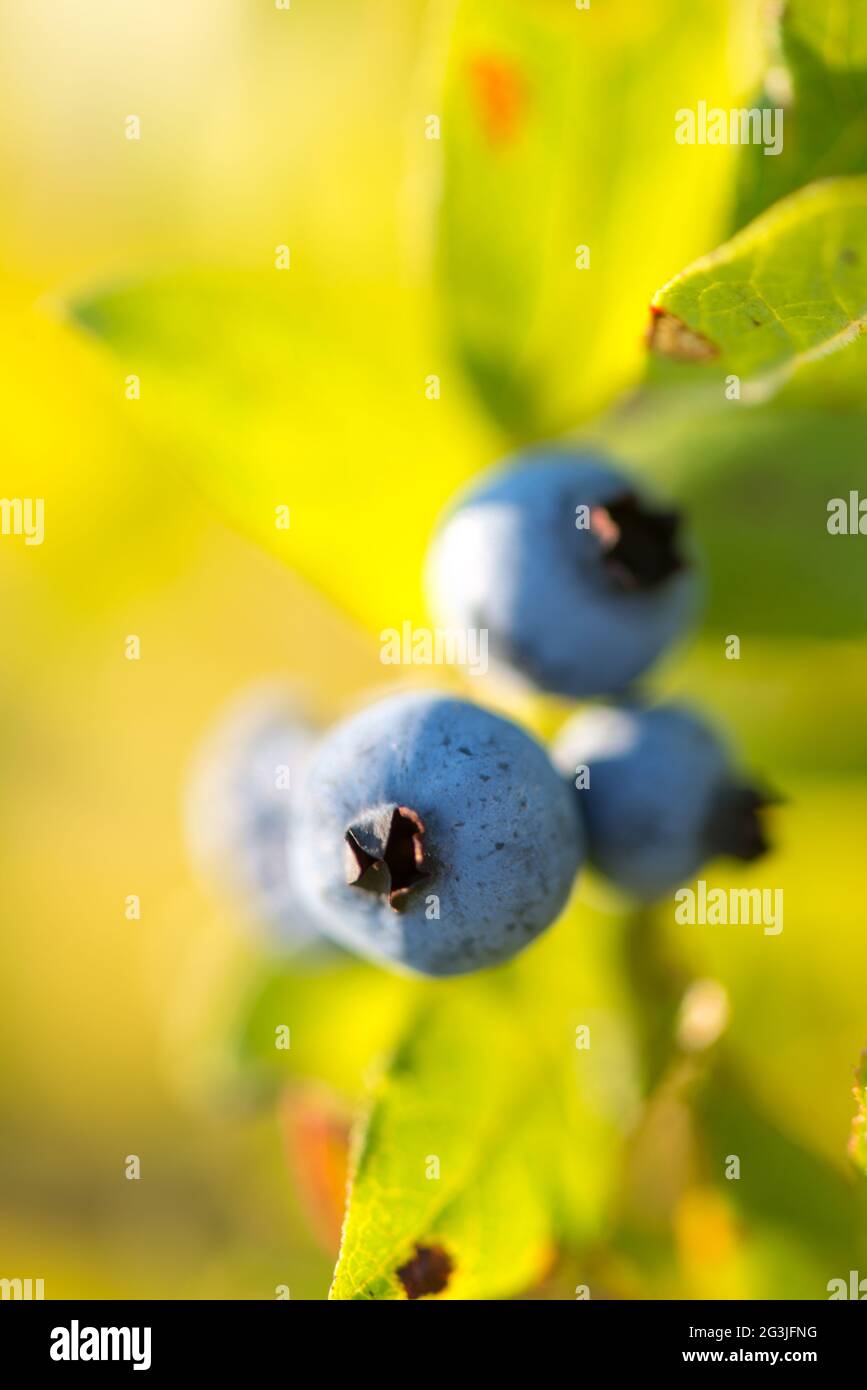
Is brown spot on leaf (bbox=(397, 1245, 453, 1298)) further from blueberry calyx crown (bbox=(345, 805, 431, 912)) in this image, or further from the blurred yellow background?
the blurred yellow background

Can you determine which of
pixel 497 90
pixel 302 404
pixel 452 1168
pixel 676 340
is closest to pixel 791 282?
pixel 676 340

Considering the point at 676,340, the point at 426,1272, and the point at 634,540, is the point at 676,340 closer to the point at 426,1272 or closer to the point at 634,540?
the point at 634,540

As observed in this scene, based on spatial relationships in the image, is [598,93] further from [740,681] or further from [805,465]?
[740,681]

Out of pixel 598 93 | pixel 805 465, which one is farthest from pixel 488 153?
pixel 805 465
